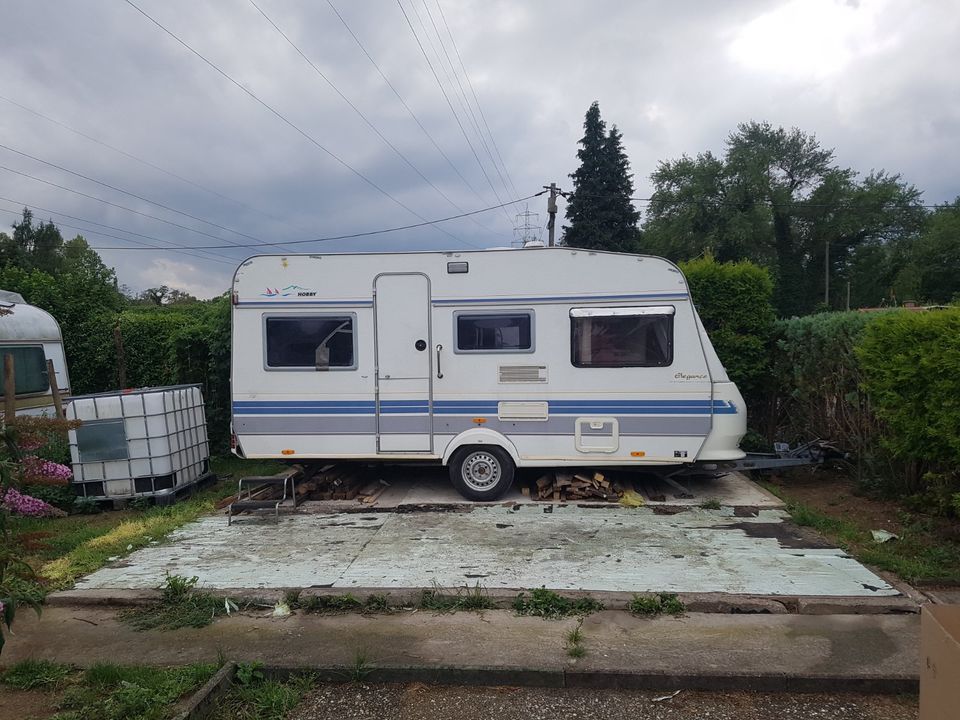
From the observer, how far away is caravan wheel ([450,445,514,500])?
7.41 metres

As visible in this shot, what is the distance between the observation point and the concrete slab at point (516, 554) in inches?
195

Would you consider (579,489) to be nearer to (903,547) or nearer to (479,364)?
(479,364)

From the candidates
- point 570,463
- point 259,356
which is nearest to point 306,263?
point 259,356

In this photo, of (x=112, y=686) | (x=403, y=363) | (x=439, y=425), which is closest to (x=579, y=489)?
(x=439, y=425)

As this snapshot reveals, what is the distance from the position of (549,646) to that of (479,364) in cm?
383

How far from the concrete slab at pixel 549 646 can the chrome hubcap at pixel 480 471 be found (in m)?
2.95

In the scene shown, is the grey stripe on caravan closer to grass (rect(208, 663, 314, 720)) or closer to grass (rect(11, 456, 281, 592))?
grass (rect(11, 456, 281, 592))

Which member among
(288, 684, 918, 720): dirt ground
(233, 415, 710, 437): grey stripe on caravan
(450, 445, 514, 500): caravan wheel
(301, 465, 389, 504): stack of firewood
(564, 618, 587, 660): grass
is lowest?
(288, 684, 918, 720): dirt ground

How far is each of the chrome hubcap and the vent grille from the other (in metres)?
0.94

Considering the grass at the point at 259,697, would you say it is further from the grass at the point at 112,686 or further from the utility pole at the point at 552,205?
the utility pole at the point at 552,205

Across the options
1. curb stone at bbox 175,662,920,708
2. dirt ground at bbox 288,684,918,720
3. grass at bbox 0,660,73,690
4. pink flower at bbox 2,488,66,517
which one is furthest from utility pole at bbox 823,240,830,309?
pink flower at bbox 2,488,66,517

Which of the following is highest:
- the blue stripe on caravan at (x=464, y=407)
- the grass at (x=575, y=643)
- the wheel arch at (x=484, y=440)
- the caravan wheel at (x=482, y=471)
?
the blue stripe on caravan at (x=464, y=407)

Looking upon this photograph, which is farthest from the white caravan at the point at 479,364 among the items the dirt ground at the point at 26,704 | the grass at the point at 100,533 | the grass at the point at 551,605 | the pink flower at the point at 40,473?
the pink flower at the point at 40,473

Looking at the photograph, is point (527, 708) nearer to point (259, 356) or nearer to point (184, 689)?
point (184, 689)
